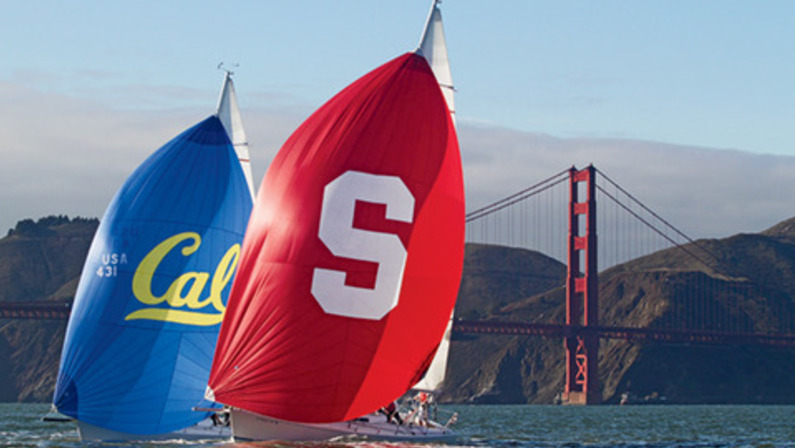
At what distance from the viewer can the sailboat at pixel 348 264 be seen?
13828 millimetres

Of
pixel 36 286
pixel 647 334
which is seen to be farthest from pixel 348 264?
pixel 36 286

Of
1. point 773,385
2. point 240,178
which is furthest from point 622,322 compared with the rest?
point 240,178

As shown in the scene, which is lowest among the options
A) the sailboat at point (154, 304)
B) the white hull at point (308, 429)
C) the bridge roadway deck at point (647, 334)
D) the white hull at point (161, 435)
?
the white hull at point (161, 435)

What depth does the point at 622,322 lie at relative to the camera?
9256cm

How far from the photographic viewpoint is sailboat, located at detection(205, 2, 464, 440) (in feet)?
45.4

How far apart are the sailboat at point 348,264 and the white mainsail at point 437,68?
6.38 ft

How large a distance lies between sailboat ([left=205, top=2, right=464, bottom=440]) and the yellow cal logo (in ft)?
7.53

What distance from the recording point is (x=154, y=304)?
666 inches

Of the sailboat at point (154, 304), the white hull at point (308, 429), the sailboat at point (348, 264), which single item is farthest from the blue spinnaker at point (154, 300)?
the sailboat at point (348, 264)

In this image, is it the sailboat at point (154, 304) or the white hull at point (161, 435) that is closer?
the sailboat at point (154, 304)

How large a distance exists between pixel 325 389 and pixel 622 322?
264ft

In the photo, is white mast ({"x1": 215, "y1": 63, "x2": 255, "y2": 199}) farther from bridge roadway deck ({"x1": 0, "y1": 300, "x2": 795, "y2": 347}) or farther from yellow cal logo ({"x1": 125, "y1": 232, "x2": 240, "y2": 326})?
bridge roadway deck ({"x1": 0, "y1": 300, "x2": 795, "y2": 347})

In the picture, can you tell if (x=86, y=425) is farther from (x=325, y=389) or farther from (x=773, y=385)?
(x=773, y=385)

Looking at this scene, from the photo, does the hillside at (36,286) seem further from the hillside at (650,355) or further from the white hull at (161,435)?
the white hull at (161,435)
